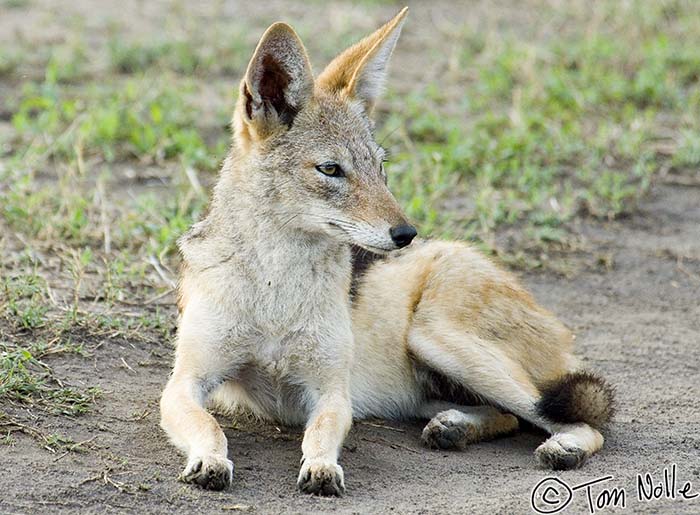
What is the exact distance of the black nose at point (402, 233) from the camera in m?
5.14

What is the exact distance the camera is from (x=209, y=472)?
4.80 metres

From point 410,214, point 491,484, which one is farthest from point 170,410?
point 410,214

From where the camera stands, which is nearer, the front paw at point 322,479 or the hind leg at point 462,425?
the front paw at point 322,479

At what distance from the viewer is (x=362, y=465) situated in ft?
17.7

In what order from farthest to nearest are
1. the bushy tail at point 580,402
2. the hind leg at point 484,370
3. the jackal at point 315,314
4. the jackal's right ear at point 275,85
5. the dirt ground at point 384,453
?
the hind leg at point 484,370 < the bushy tail at point 580,402 < the jackal's right ear at point 275,85 < the jackal at point 315,314 < the dirt ground at point 384,453

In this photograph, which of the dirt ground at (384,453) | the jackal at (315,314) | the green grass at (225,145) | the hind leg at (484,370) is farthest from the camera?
the green grass at (225,145)

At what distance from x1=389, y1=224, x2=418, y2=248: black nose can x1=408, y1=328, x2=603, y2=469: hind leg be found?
1080 mm

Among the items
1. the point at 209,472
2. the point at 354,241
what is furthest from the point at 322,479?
the point at 354,241

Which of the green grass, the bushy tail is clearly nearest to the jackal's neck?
the green grass

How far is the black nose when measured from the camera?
5141mm

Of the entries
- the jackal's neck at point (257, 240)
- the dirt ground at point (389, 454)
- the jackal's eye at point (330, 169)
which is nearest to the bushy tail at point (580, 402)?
the dirt ground at point (389, 454)

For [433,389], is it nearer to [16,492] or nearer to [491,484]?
[491,484]

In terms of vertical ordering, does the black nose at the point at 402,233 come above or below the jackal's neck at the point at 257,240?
above

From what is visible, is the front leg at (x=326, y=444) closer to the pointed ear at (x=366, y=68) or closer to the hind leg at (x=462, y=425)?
the hind leg at (x=462, y=425)
